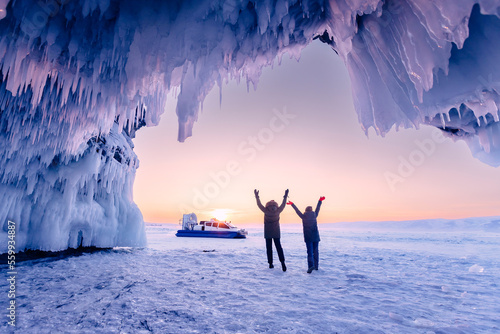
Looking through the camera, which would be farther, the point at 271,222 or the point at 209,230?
the point at 209,230

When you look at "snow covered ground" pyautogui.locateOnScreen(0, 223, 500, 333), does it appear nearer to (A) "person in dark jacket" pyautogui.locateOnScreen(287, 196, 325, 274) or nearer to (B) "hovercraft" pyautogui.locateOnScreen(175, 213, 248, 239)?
(A) "person in dark jacket" pyautogui.locateOnScreen(287, 196, 325, 274)

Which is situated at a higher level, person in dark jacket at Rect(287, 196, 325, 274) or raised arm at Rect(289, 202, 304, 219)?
raised arm at Rect(289, 202, 304, 219)

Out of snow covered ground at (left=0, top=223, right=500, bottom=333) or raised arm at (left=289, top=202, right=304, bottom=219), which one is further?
raised arm at (left=289, top=202, right=304, bottom=219)

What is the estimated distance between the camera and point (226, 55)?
4055 mm

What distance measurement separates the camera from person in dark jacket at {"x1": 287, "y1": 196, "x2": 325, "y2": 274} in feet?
18.5

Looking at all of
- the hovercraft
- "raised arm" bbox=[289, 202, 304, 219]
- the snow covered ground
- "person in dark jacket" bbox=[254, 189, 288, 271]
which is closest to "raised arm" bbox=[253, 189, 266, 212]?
"person in dark jacket" bbox=[254, 189, 288, 271]

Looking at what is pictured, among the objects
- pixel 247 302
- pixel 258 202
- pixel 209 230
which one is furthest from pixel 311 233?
pixel 209 230

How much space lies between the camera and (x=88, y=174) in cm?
857

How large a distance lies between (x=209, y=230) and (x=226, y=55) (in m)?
21.1

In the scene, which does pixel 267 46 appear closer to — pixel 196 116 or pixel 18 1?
pixel 196 116

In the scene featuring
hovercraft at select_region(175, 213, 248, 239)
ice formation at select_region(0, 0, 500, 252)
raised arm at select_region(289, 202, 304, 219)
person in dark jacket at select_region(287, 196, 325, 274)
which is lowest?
hovercraft at select_region(175, 213, 248, 239)

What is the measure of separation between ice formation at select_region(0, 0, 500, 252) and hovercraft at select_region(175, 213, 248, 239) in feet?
Result: 58.5

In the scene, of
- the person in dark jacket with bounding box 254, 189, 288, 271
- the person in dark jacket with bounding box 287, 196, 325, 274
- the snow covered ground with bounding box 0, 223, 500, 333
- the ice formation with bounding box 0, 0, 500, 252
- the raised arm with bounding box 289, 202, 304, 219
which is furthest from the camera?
the raised arm with bounding box 289, 202, 304, 219

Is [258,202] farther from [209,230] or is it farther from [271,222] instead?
[209,230]
